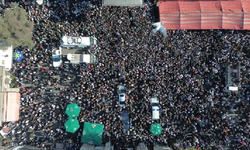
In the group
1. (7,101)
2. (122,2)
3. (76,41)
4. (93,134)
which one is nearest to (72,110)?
(93,134)

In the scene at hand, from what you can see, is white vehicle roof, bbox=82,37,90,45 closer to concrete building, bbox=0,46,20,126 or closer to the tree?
the tree

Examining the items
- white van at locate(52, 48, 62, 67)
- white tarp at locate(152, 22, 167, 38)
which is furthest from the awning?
white tarp at locate(152, 22, 167, 38)

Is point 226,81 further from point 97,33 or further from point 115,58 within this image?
point 97,33

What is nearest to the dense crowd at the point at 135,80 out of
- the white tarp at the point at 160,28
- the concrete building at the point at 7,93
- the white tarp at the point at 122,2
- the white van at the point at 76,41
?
the white tarp at the point at 160,28

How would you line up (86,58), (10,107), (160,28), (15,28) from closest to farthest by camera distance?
1. (15,28)
2. (10,107)
3. (86,58)
4. (160,28)

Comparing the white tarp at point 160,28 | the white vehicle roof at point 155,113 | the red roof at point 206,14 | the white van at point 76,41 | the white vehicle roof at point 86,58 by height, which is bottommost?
the white vehicle roof at point 155,113

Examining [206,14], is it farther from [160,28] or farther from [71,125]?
[71,125]

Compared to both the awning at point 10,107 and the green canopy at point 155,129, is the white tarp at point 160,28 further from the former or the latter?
the awning at point 10,107
